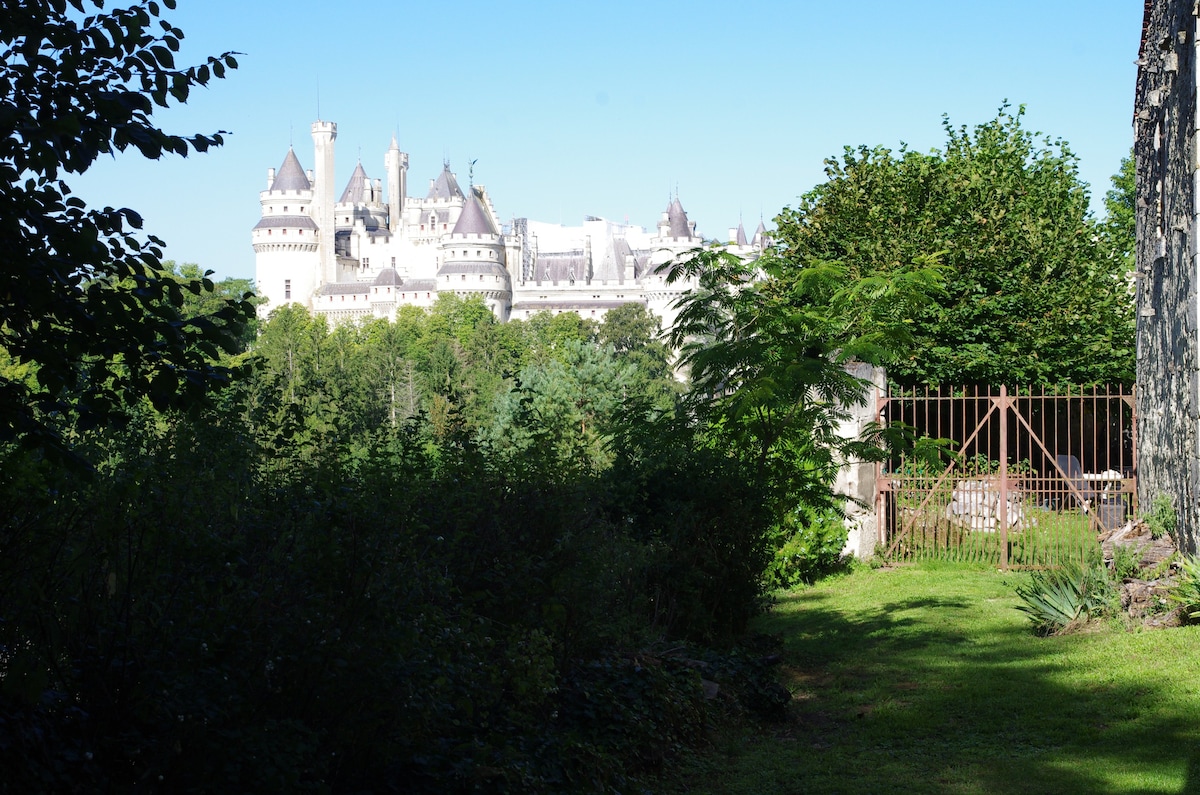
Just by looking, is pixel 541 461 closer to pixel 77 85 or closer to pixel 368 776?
pixel 368 776

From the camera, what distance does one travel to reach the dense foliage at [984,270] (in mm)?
23891

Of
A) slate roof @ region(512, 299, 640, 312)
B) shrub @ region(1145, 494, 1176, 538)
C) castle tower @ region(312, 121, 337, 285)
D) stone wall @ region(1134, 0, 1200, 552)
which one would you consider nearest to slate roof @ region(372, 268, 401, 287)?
castle tower @ region(312, 121, 337, 285)

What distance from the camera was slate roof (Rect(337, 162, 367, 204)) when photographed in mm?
135375

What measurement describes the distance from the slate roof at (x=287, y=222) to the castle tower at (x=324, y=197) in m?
1.99

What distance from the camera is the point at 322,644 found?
13.9ft

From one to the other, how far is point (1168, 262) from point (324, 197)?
119 meters

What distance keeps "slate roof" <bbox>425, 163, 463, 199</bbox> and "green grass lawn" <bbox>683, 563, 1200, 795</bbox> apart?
4792 inches

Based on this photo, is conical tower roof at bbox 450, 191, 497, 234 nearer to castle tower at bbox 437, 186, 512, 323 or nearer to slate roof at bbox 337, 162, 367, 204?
castle tower at bbox 437, 186, 512, 323

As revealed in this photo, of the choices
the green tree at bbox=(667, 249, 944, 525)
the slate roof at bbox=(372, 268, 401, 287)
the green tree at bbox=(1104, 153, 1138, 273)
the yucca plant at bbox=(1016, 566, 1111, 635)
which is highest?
the slate roof at bbox=(372, 268, 401, 287)

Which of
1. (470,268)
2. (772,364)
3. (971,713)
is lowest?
(971,713)

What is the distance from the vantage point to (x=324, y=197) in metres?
124

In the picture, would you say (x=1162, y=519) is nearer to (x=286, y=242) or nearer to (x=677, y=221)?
(x=677, y=221)

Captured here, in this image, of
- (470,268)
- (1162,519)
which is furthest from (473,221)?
(1162,519)

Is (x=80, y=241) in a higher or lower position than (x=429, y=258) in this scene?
lower
